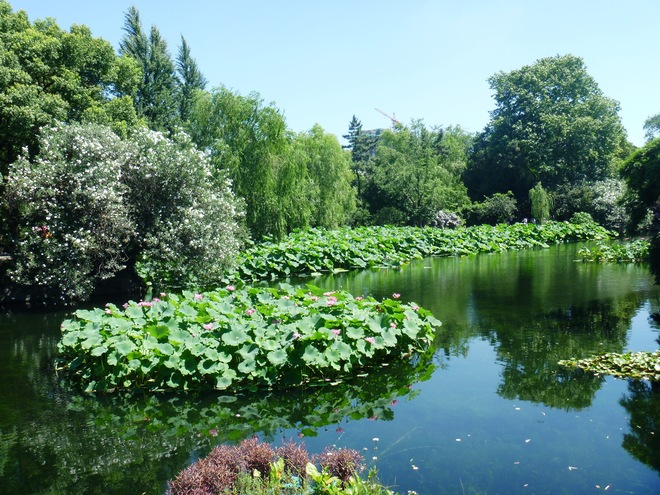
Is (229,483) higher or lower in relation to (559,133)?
lower

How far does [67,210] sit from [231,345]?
7364mm

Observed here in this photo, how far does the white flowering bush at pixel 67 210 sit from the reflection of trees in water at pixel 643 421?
32.5ft

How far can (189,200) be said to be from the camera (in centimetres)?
1334

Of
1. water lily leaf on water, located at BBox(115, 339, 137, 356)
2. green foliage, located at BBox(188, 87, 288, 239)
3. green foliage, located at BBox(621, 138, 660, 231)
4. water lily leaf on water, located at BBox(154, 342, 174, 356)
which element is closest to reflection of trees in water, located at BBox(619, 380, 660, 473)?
green foliage, located at BBox(621, 138, 660, 231)

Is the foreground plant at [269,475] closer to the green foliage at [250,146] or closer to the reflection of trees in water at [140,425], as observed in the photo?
the reflection of trees in water at [140,425]

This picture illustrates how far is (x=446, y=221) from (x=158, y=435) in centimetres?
2653

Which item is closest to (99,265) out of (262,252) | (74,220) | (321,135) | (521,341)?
(74,220)

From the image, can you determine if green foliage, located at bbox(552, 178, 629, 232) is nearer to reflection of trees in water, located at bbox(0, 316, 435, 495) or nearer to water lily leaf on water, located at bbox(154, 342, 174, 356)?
reflection of trees in water, located at bbox(0, 316, 435, 495)

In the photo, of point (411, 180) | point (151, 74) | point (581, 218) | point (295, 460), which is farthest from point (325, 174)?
point (295, 460)

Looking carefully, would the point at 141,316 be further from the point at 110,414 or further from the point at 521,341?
the point at 521,341

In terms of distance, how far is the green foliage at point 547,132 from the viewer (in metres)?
35.4

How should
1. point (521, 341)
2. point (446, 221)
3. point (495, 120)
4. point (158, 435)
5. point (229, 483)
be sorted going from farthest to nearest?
point (495, 120), point (446, 221), point (521, 341), point (158, 435), point (229, 483)

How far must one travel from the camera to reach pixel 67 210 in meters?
12.1

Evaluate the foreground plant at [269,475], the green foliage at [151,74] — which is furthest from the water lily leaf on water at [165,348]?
the green foliage at [151,74]
